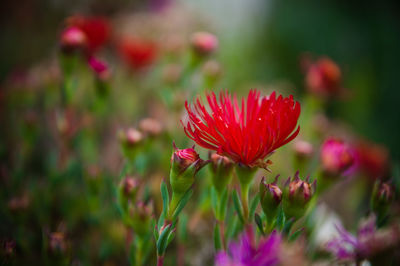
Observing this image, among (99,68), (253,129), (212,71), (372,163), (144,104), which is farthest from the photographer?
(144,104)

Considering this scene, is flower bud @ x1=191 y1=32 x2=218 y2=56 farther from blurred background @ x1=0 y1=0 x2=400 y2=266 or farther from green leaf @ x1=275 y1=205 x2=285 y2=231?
green leaf @ x1=275 y1=205 x2=285 y2=231

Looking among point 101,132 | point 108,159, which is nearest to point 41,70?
point 101,132

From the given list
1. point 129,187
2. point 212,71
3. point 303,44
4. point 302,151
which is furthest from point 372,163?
point 303,44

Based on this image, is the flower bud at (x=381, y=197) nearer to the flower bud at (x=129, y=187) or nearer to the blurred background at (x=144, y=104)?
the blurred background at (x=144, y=104)

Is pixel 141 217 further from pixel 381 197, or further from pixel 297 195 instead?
pixel 381 197

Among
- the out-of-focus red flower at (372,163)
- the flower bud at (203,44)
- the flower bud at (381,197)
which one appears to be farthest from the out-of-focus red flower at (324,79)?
the flower bud at (381,197)

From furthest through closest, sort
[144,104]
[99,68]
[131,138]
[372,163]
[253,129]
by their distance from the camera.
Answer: [144,104]
[372,163]
[99,68]
[131,138]
[253,129]
